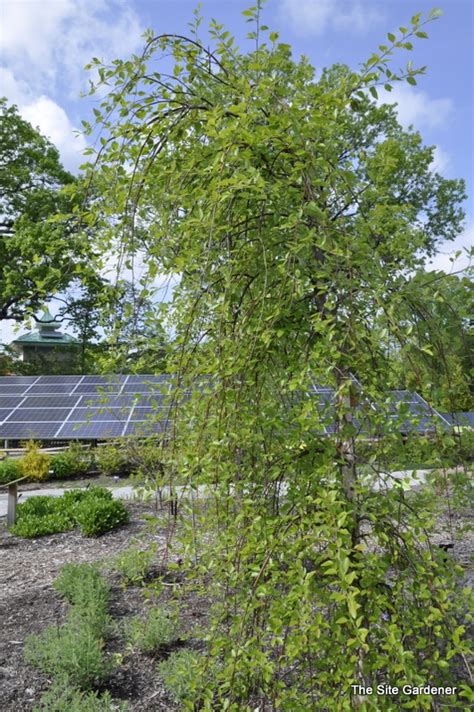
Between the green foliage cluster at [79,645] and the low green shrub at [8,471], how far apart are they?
5.97 m

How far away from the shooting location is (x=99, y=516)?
18.8ft

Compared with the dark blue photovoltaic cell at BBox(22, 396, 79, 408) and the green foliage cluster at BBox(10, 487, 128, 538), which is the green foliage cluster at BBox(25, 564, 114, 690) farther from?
the dark blue photovoltaic cell at BBox(22, 396, 79, 408)

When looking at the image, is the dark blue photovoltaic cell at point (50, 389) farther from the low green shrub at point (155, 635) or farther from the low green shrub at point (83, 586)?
the low green shrub at point (155, 635)

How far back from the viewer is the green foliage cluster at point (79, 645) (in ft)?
9.15

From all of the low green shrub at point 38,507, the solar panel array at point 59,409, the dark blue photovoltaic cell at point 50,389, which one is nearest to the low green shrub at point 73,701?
the low green shrub at point 38,507

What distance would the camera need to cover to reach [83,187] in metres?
2.16

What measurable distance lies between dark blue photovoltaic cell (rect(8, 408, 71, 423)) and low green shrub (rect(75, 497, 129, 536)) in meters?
6.13

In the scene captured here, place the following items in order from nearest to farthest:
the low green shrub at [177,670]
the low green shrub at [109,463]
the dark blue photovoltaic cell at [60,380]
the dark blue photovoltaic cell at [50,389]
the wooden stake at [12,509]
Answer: the low green shrub at [177,670] < the wooden stake at [12,509] < the low green shrub at [109,463] < the dark blue photovoltaic cell at [50,389] < the dark blue photovoltaic cell at [60,380]

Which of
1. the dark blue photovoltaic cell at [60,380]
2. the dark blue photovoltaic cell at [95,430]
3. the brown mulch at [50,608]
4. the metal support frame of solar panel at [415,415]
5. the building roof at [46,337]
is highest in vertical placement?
the building roof at [46,337]

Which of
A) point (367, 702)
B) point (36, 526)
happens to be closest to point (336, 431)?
point (367, 702)

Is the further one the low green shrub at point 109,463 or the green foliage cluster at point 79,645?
the low green shrub at point 109,463

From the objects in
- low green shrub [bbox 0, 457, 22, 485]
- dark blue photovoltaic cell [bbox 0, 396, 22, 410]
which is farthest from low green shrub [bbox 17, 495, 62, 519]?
dark blue photovoltaic cell [bbox 0, 396, 22, 410]

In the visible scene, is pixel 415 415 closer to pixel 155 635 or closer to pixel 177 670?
pixel 177 670

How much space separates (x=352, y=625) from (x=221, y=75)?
76.2 inches
